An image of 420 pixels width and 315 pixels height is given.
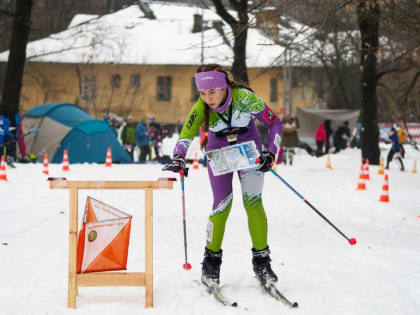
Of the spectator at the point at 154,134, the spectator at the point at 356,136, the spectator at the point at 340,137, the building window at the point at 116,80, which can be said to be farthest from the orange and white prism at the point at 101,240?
the building window at the point at 116,80

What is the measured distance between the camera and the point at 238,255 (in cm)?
687

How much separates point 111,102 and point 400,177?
120ft

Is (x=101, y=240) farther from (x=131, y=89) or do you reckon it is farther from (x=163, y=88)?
(x=163, y=88)

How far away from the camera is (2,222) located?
8.88 meters

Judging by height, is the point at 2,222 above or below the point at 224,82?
below

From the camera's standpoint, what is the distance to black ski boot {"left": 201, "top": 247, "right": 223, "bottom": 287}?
5305mm

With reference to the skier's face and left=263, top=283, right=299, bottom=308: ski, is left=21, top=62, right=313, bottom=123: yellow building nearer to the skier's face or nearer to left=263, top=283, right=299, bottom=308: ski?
the skier's face

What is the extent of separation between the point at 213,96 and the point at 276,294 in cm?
169

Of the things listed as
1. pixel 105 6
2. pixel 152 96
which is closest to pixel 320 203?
pixel 105 6

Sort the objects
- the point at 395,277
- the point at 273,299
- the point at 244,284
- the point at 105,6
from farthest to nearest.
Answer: the point at 105,6 → the point at 395,277 → the point at 244,284 → the point at 273,299

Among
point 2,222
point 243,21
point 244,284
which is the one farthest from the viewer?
point 243,21

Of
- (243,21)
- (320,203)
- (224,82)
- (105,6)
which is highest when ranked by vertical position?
(105,6)

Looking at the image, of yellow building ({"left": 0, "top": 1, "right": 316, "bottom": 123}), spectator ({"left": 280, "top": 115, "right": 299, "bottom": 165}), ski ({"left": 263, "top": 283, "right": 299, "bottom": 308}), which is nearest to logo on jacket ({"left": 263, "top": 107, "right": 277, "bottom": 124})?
ski ({"left": 263, "top": 283, "right": 299, "bottom": 308})

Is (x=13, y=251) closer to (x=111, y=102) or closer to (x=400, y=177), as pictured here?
(x=400, y=177)
